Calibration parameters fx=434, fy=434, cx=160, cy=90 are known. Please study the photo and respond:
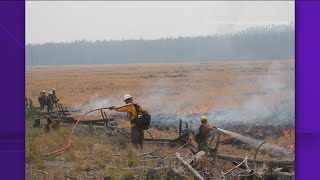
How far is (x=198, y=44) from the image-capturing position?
2.15 metres

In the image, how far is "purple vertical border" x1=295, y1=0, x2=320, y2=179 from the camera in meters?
2.21

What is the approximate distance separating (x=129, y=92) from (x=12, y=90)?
0.61 metres

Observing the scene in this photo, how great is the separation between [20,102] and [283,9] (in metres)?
1.42

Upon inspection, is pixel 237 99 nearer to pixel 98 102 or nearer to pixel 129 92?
pixel 129 92

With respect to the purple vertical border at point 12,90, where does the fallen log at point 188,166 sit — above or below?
below

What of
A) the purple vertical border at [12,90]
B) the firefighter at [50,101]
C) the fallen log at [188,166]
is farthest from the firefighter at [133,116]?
the purple vertical border at [12,90]

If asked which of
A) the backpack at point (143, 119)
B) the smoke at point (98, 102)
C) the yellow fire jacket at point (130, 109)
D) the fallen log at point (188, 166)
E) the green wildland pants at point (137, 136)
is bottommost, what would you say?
the fallen log at point (188, 166)

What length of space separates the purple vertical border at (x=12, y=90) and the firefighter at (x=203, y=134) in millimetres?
908

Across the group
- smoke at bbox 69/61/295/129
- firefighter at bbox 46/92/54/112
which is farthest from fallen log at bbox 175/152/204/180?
firefighter at bbox 46/92/54/112

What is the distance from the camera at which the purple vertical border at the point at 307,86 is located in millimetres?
2209

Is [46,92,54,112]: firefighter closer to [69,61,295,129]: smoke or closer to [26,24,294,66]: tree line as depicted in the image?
[26,24,294,66]: tree line

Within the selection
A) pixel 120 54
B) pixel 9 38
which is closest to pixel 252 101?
pixel 120 54

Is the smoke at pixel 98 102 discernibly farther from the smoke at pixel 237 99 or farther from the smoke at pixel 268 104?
the smoke at pixel 268 104

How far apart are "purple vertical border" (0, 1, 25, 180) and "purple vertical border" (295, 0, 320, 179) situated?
142 cm
